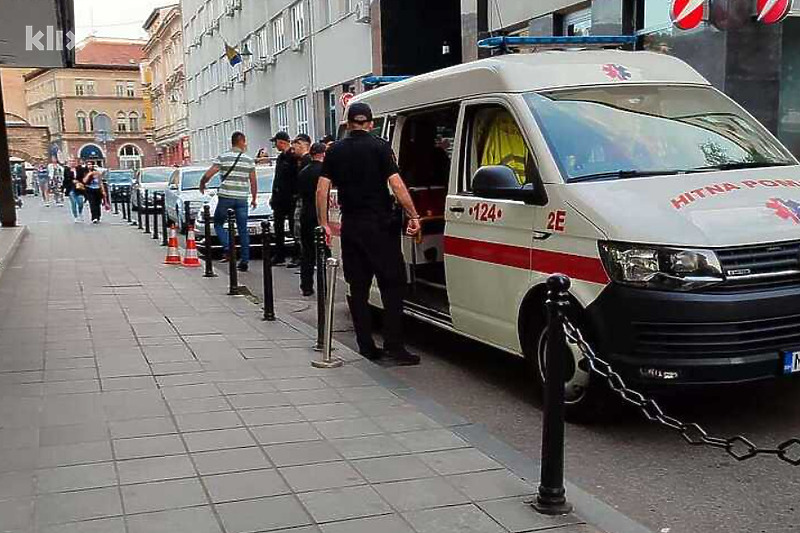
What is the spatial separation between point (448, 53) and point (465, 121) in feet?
56.1

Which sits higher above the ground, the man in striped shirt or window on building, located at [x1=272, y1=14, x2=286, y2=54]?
window on building, located at [x1=272, y1=14, x2=286, y2=54]

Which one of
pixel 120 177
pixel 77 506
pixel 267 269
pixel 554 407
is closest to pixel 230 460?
pixel 77 506

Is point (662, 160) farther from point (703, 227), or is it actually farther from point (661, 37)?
point (661, 37)

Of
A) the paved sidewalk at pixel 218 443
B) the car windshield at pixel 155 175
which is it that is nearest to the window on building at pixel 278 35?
the car windshield at pixel 155 175

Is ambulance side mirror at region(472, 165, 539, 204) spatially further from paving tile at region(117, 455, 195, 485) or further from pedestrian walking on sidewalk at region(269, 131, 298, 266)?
pedestrian walking on sidewalk at region(269, 131, 298, 266)

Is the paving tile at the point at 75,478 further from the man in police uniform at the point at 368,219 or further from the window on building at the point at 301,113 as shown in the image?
the window on building at the point at 301,113

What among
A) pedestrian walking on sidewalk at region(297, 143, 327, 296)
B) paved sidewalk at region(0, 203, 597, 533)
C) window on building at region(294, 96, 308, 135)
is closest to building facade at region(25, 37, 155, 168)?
window on building at region(294, 96, 308, 135)

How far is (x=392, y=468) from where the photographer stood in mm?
4441

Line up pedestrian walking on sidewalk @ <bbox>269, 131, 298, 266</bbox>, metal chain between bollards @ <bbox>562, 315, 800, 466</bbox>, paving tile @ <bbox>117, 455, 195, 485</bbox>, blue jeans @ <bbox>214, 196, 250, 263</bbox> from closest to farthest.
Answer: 1. metal chain between bollards @ <bbox>562, 315, 800, 466</bbox>
2. paving tile @ <bbox>117, 455, 195, 485</bbox>
3. pedestrian walking on sidewalk @ <bbox>269, 131, 298, 266</bbox>
4. blue jeans @ <bbox>214, 196, 250, 263</bbox>

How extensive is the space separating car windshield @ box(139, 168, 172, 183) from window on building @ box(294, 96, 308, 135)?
576cm

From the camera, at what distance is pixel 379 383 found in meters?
6.20

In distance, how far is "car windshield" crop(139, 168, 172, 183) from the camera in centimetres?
2892

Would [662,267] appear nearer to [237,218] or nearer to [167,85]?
[237,218]

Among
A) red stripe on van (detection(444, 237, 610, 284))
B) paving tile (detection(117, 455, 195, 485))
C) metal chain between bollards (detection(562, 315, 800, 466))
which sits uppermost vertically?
red stripe on van (detection(444, 237, 610, 284))
